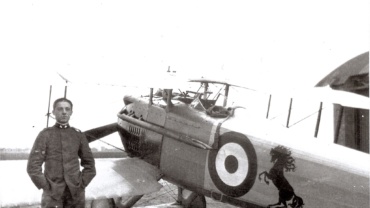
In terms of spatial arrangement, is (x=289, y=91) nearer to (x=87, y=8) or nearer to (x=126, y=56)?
(x=87, y=8)

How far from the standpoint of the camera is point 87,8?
27.0 ft

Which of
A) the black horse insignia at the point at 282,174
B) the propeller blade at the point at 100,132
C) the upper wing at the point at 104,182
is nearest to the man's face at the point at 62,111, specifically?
the upper wing at the point at 104,182

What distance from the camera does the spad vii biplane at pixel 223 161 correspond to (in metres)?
3.13

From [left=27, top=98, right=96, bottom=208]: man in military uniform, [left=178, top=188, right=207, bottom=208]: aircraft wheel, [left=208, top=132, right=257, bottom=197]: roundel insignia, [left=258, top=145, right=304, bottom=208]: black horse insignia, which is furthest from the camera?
[left=178, top=188, right=207, bottom=208]: aircraft wheel

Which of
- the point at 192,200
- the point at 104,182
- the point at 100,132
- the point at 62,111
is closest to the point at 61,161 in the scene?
the point at 62,111

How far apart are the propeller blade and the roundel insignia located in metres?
2.37

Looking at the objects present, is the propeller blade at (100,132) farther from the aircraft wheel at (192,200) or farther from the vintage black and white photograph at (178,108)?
the aircraft wheel at (192,200)

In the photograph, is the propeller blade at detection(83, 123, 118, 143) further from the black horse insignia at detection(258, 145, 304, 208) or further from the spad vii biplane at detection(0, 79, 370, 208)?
the black horse insignia at detection(258, 145, 304, 208)

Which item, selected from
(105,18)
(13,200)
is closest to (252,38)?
(105,18)

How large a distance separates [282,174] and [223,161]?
70 cm

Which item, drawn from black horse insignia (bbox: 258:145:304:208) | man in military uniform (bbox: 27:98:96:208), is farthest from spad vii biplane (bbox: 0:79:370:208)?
man in military uniform (bbox: 27:98:96:208)

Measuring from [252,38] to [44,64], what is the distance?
755 centimetres

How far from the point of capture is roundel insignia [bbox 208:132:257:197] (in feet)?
12.0

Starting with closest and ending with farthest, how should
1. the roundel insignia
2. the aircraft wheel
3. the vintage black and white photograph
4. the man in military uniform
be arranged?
the man in military uniform
the vintage black and white photograph
the roundel insignia
the aircraft wheel
